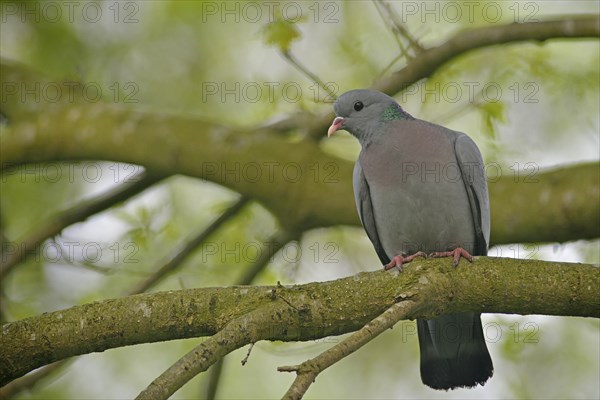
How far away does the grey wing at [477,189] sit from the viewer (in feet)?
17.4

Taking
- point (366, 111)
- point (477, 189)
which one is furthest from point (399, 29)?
point (477, 189)

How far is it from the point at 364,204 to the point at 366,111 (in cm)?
70

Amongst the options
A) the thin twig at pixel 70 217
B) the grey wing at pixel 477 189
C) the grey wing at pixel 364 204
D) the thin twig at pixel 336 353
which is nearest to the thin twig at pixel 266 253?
the grey wing at pixel 364 204

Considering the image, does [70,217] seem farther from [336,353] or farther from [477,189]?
[336,353]

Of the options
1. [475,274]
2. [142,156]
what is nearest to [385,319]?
[475,274]

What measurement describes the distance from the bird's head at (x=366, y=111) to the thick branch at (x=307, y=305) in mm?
1802

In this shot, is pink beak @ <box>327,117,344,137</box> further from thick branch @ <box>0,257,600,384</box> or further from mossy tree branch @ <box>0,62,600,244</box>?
thick branch @ <box>0,257,600,384</box>

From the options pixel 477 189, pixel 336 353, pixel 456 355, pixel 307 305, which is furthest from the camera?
pixel 477 189

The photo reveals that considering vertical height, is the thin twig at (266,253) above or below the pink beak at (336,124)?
below

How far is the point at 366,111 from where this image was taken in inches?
228

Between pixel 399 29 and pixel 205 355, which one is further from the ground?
pixel 399 29

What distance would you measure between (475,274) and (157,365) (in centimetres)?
467

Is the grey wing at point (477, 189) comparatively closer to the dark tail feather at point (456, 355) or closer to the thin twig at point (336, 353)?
the dark tail feather at point (456, 355)

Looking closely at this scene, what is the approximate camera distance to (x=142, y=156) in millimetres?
6422
